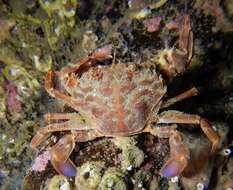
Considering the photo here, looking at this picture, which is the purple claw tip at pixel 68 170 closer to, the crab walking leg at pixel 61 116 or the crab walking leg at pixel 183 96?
the crab walking leg at pixel 61 116

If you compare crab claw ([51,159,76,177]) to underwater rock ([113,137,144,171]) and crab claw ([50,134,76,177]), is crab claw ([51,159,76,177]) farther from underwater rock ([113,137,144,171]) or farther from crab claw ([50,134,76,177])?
underwater rock ([113,137,144,171])

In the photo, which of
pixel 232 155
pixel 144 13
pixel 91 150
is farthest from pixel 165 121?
pixel 144 13

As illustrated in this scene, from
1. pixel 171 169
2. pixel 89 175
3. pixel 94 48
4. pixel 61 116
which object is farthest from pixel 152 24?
pixel 89 175

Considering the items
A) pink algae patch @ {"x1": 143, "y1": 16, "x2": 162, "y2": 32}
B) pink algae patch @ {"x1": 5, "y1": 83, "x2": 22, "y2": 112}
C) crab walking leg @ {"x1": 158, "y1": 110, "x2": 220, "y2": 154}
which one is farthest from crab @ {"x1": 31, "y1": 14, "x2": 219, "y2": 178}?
pink algae patch @ {"x1": 5, "y1": 83, "x2": 22, "y2": 112}

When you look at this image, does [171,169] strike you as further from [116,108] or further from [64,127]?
[64,127]

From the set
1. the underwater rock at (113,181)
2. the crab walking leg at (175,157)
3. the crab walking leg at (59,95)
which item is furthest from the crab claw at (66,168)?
the crab walking leg at (175,157)

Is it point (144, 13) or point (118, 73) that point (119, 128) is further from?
point (144, 13)
